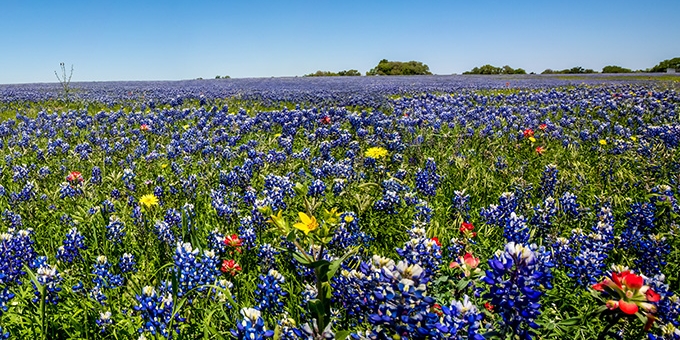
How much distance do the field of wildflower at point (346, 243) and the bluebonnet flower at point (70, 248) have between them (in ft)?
0.04

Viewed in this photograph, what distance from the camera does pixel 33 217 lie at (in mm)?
4395

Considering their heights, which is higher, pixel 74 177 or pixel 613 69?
pixel 613 69

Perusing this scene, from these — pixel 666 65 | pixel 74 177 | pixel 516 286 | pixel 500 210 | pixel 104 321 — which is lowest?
pixel 104 321

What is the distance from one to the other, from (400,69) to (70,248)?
6289 cm

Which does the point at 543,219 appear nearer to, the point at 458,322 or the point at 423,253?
the point at 423,253

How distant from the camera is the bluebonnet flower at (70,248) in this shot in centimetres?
320

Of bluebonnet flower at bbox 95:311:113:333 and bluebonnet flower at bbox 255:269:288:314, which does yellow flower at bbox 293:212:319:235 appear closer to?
bluebonnet flower at bbox 255:269:288:314

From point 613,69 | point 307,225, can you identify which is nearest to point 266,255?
point 307,225

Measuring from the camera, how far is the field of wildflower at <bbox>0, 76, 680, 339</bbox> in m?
1.58

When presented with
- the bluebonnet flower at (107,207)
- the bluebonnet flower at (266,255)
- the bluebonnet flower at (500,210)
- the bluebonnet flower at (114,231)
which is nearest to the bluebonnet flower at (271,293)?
the bluebonnet flower at (266,255)

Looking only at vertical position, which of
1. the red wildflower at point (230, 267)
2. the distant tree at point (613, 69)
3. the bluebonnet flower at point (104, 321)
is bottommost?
the bluebonnet flower at point (104, 321)

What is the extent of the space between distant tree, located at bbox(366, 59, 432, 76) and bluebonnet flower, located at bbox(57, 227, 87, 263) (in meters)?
60.5

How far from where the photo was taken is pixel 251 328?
1.58 m

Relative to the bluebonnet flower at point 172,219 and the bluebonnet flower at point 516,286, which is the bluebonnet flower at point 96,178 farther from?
the bluebonnet flower at point 516,286
